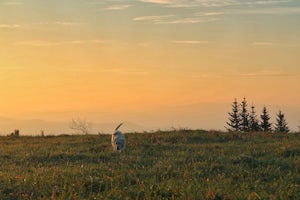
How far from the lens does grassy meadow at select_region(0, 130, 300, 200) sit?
31.8 ft

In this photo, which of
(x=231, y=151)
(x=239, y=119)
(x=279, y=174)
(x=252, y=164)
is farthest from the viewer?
(x=239, y=119)

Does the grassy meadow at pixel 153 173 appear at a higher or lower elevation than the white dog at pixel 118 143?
lower

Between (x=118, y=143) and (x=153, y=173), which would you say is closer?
(x=153, y=173)

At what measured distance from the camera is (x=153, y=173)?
40.5ft

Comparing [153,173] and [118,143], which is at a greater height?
[118,143]

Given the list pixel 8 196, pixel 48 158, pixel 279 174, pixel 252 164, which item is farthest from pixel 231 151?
pixel 8 196

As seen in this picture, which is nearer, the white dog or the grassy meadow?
the grassy meadow

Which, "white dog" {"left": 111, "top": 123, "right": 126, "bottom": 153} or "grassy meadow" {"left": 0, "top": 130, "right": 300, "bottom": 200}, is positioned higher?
"white dog" {"left": 111, "top": 123, "right": 126, "bottom": 153}

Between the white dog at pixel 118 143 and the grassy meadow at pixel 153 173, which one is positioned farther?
the white dog at pixel 118 143

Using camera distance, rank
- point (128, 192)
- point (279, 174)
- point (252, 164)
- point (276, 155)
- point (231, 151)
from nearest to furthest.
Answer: point (128, 192) → point (279, 174) → point (252, 164) → point (276, 155) → point (231, 151)

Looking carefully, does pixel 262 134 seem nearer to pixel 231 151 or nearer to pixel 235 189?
pixel 231 151

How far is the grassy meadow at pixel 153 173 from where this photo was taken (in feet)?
31.8

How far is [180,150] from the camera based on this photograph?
60.6ft

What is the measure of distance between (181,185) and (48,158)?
25.8 feet
